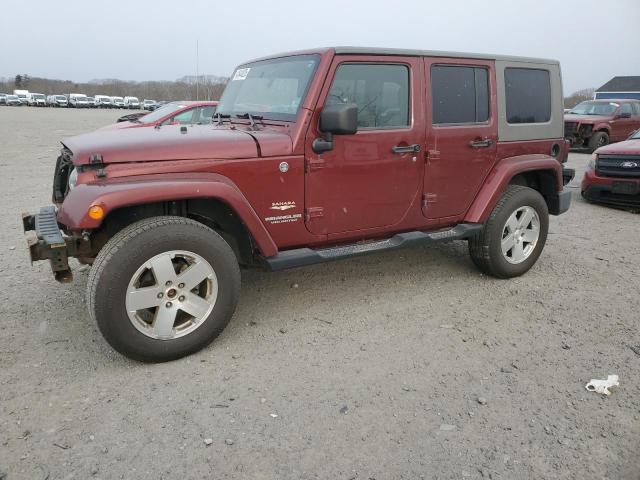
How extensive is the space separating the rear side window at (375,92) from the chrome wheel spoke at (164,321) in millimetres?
1760

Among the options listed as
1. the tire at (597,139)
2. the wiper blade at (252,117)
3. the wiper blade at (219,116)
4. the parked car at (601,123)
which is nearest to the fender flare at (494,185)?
the wiper blade at (252,117)

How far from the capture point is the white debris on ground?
295cm

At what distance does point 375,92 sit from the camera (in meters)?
3.78

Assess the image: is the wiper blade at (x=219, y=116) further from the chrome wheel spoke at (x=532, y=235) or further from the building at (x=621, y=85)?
the building at (x=621, y=85)

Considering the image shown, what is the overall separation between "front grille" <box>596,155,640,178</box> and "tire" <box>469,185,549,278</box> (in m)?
4.38

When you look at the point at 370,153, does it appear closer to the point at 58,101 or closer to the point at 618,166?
the point at 618,166

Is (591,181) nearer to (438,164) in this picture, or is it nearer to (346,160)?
(438,164)

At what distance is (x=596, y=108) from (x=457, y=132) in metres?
14.6

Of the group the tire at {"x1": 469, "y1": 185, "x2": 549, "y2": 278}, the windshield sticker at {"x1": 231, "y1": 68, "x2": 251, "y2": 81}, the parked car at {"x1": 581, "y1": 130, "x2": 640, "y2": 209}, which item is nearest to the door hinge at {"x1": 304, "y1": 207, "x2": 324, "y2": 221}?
the windshield sticker at {"x1": 231, "y1": 68, "x2": 251, "y2": 81}

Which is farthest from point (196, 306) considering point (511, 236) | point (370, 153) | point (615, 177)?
point (615, 177)

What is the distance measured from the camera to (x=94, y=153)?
292 centimetres

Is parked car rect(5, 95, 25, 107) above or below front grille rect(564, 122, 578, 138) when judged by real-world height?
above

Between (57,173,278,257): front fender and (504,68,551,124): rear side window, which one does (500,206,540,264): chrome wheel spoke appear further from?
(57,173,278,257): front fender

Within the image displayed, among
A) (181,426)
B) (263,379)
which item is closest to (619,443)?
(263,379)
